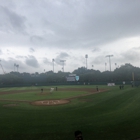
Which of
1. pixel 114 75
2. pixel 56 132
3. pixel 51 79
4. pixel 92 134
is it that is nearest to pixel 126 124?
pixel 92 134

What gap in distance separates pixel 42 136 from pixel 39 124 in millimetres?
2630

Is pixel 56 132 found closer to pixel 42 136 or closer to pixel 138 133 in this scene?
pixel 42 136

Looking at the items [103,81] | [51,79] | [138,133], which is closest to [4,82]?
[51,79]

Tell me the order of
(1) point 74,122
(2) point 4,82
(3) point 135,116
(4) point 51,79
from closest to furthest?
(1) point 74,122
(3) point 135,116
(2) point 4,82
(4) point 51,79

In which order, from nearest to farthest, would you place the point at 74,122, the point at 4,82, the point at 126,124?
the point at 126,124 → the point at 74,122 → the point at 4,82

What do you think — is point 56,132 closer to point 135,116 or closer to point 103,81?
point 135,116

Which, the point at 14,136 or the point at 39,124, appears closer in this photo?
the point at 14,136

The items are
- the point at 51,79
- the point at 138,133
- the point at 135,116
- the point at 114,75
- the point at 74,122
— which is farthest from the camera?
the point at 51,79

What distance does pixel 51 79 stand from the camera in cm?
8781

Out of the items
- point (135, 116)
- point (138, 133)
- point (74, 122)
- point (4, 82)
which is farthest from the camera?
point (4, 82)

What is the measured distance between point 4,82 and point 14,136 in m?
75.6

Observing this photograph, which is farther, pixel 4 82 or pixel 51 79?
pixel 51 79

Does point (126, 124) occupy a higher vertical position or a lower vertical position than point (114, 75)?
lower

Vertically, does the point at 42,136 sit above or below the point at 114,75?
below
